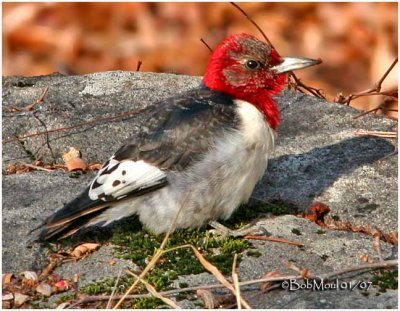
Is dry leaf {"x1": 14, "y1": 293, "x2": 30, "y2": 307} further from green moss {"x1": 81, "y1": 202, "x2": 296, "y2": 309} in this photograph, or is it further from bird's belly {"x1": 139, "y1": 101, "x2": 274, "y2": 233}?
bird's belly {"x1": 139, "y1": 101, "x2": 274, "y2": 233}

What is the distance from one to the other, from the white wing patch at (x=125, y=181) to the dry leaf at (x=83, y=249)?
0.72ft

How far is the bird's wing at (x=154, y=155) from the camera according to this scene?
524cm

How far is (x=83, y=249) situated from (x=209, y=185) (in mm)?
666

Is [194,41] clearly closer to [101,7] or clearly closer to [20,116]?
[101,7]

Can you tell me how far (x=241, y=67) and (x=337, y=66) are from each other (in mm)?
4597

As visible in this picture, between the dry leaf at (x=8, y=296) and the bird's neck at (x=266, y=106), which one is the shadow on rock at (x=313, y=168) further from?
the dry leaf at (x=8, y=296)

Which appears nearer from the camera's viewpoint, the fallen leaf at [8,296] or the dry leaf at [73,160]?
the fallen leaf at [8,296]

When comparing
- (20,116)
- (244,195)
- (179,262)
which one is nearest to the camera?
(179,262)

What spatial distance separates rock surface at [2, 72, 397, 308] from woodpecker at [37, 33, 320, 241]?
22 centimetres

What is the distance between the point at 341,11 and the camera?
34.8 ft

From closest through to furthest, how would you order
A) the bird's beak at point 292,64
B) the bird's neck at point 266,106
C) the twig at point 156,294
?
the twig at point 156,294, the bird's neck at point 266,106, the bird's beak at point 292,64

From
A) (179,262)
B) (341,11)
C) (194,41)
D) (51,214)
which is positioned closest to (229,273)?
(179,262)

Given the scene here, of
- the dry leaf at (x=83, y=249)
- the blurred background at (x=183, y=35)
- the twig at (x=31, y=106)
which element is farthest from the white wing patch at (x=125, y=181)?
the blurred background at (x=183, y=35)

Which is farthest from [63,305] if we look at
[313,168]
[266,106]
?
[313,168]
